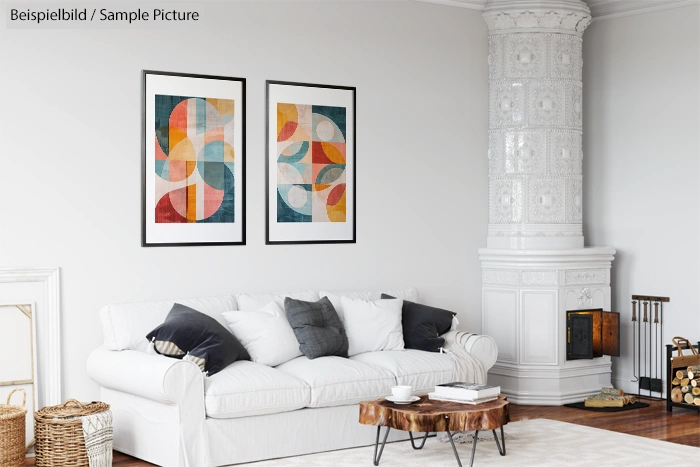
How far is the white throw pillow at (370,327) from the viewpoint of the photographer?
598cm

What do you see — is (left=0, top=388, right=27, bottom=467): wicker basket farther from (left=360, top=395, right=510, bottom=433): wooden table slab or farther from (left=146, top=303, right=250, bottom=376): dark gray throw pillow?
(left=360, top=395, right=510, bottom=433): wooden table slab

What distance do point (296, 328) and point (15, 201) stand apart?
178 cm

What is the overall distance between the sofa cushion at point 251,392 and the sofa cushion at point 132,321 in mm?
552

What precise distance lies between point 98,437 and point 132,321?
807mm

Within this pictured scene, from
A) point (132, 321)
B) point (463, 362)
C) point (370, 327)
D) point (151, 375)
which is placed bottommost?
point (463, 362)

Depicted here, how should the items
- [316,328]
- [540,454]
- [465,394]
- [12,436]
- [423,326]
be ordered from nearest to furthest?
[12,436], [465,394], [540,454], [316,328], [423,326]

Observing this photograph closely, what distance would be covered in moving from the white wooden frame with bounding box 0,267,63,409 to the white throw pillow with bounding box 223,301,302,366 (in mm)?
972

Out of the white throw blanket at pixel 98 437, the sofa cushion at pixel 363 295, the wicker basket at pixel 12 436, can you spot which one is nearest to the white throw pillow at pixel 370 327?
the sofa cushion at pixel 363 295

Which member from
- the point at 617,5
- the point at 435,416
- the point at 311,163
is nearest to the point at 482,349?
the point at 435,416

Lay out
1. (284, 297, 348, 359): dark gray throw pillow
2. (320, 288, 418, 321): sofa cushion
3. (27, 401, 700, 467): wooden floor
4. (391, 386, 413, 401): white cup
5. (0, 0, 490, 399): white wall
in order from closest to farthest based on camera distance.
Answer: (391, 386, 413, 401): white cup < (0, 0, 490, 399): white wall < (284, 297, 348, 359): dark gray throw pillow < (27, 401, 700, 467): wooden floor < (320, 288, 418, 321): sofa cushion

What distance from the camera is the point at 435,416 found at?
476cm

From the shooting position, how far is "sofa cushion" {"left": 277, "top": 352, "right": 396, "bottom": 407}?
5262 mm

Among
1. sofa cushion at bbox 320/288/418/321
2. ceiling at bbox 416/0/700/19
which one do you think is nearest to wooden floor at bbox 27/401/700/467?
sofa cushion at bbox 320/288/418/321

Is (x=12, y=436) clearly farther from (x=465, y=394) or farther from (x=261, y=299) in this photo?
(x=465, y=394)
